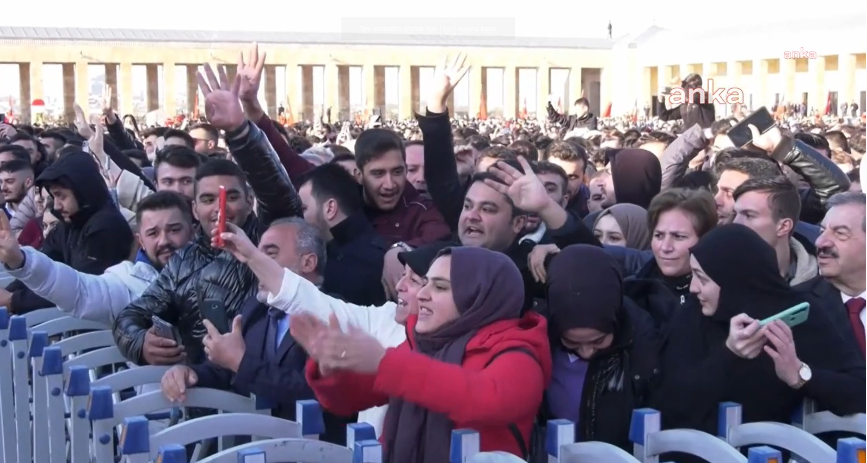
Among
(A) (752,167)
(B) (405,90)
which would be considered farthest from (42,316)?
(B) (405,90)

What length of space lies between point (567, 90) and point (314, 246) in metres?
68.7

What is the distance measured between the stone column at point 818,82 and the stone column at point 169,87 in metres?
34.3

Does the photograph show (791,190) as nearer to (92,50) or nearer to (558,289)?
(558,289)

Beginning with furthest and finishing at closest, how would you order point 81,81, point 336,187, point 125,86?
1. point 125,86
2. point 81,81
3. point 336,187

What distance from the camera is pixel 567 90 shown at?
7231cm

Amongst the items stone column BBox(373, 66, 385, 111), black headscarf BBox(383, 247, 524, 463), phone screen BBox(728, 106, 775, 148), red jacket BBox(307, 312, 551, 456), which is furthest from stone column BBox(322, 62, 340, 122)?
black headscarf BBox(383, 247, 524, 463)

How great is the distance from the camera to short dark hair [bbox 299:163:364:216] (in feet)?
17.7

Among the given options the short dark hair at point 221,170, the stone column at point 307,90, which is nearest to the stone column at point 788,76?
the stone column at point 307,90

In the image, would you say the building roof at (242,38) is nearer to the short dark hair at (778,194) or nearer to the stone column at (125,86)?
the stone column at (125,86)

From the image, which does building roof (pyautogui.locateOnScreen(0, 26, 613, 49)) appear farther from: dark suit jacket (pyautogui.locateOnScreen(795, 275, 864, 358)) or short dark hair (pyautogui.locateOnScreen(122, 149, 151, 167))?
dark suit jacket (pyautogui.locateOnScreen(795, 275, 864, 358))

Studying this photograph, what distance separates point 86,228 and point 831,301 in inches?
160

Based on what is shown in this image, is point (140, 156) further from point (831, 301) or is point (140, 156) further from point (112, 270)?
point (831, 301)

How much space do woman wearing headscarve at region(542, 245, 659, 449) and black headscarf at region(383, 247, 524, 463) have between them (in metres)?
0.24

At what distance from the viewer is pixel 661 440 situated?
10.5ft
